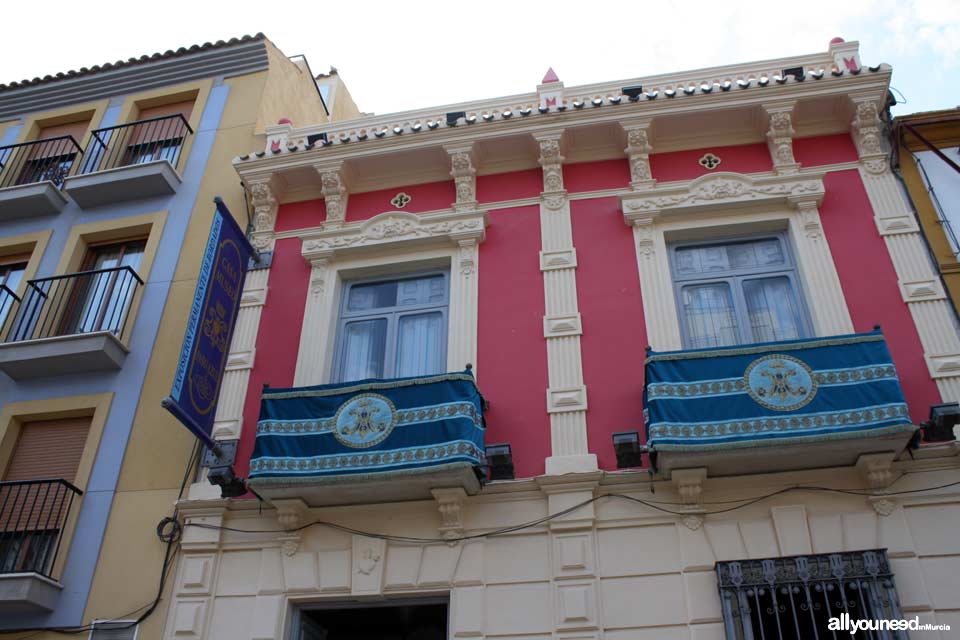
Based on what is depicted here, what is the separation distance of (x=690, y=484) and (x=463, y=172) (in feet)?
16.5

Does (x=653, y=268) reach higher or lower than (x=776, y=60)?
lower

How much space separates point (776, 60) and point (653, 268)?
11.7 feet

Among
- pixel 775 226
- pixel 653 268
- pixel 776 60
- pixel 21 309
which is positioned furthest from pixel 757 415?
pixel 21 309

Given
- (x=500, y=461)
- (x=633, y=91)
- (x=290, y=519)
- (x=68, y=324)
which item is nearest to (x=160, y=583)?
(x=290, y=519)

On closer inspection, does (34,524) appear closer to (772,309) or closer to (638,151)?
(638,151)

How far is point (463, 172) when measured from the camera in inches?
418

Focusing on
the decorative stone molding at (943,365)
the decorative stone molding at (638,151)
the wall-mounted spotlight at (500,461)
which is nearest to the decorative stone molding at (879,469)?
the decorative stone molding at (943,365)

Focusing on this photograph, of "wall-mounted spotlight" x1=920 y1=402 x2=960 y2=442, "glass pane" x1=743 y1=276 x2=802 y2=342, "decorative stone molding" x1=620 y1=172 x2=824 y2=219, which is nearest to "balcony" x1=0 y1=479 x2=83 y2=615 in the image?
"decorative stone molding" x1=620 y1=172 x2=824 y2=219

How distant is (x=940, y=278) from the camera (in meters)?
8.59

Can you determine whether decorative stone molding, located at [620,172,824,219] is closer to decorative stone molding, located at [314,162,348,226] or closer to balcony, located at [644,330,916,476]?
balcony, located at [644,330,916,476]

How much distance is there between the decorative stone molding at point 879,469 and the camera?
7348mm

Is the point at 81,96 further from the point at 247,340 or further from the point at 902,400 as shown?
the point at 902,400

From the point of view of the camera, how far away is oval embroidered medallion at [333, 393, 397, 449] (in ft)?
26.6

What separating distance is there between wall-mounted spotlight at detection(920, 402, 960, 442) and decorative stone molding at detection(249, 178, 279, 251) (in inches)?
311
